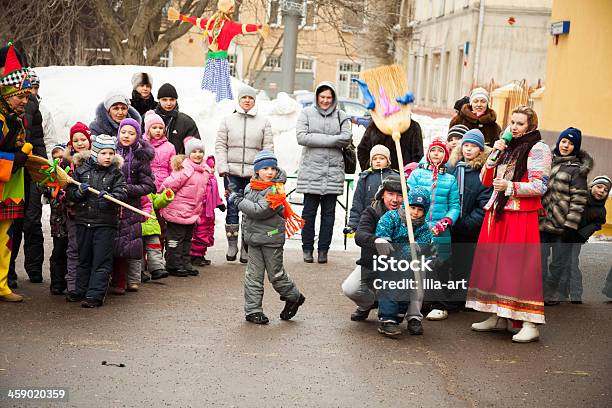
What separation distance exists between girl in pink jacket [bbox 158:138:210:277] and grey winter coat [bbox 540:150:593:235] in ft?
11.3

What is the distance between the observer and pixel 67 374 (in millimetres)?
6461

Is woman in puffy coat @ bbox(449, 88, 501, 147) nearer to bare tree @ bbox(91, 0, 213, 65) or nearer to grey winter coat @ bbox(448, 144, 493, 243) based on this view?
grey winter coat @ bbox(448, 144, 493, 243)

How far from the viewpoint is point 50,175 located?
8500 mm

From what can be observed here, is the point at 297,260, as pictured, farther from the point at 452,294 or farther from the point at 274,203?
the point at 274,203

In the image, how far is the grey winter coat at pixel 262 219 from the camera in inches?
318

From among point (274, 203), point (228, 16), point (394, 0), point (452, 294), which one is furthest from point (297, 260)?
point (394, 0)

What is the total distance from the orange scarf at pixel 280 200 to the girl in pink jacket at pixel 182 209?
2.17m

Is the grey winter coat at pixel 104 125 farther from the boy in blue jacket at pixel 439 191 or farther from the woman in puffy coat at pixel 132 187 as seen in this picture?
the boy in blue jacket at pixel 439 191

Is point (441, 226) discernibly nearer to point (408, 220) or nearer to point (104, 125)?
point (408, 220)

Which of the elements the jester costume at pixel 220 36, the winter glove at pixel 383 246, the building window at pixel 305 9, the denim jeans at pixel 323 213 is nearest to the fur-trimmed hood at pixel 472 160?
the winter glove at pixel 383 246

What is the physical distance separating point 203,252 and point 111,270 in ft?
7.35

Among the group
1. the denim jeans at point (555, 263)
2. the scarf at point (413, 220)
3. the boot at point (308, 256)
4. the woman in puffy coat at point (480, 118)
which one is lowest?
the boot at point (308, 256)

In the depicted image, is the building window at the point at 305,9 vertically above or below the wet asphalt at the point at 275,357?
above

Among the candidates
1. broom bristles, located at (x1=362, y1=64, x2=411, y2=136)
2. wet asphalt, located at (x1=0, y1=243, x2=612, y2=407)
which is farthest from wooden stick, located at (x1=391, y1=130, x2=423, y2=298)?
wet asphalt, located at (x1=0, y1=243, x2=612, y2=407)
